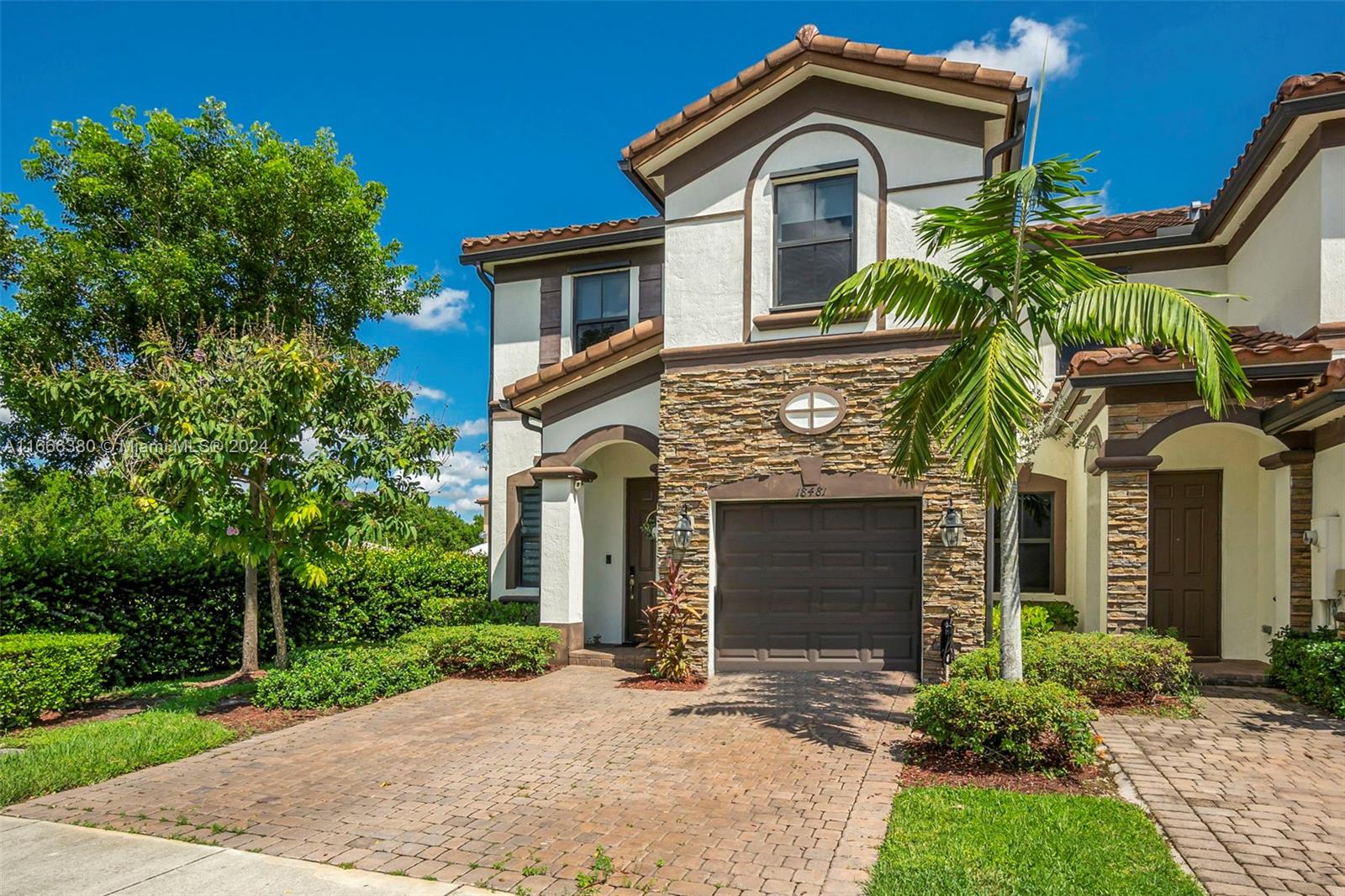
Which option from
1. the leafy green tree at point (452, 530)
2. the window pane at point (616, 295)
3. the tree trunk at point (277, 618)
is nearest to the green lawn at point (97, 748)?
the tree trunk at point (277, 618)

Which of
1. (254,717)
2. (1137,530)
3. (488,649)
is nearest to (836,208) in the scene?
(1137,530)

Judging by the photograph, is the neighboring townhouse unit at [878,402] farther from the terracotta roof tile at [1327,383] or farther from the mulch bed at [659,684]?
the mulch bed at [659,684]

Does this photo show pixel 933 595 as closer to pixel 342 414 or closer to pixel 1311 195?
pixel 1311 195

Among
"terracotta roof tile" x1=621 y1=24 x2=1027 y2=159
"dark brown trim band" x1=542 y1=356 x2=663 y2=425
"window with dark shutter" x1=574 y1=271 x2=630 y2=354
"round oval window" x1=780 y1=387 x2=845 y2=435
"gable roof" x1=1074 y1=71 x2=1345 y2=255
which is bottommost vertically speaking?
"round oval window" x1=780 y1=387 x2=845 y2=435

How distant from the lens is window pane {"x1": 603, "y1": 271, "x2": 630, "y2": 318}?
1459cm

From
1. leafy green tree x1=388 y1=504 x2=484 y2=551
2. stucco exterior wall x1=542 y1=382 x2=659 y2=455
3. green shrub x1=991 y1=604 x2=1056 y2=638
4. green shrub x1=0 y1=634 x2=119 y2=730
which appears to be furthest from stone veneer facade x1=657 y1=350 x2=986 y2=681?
leafy green tree x1=388 y1=504 x2=484 y2=551

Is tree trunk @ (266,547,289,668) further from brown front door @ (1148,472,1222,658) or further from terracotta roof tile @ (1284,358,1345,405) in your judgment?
terracotta roof tile @ (1284,358,1345,405)

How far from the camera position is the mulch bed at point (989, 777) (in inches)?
249

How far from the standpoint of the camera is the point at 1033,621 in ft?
35.1

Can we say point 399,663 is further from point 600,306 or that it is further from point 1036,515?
point 1036,515

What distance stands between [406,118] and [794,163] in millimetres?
7119

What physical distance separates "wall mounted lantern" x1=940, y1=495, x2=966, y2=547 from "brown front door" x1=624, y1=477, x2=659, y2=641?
5034mm

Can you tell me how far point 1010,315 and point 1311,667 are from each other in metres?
5.24

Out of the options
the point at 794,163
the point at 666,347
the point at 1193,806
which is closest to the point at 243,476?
the point at 666,347
